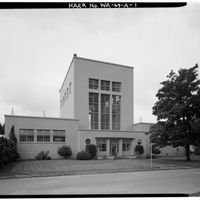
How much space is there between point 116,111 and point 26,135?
1453 cm

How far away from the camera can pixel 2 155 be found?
1555 centimetres

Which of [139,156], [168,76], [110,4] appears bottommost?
[139,156]

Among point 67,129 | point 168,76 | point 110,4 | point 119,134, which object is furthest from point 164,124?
point 110,4

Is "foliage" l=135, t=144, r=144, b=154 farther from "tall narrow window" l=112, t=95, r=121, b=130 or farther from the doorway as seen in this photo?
"tall narrow window" l=112, t=95, r=121, b=130

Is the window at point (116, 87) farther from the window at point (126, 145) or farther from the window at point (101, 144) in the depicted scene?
the window at point (101, 144)

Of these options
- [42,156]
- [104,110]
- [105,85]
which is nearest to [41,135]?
[42,156]

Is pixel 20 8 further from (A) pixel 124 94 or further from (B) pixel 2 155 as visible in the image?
(A) pixel 124 94

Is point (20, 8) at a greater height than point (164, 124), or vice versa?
point (20, 8)

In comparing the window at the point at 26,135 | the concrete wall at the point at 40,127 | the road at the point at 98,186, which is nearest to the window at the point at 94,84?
the concrete wall at the point at 40,127

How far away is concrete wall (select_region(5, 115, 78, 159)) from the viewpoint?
1067 inches

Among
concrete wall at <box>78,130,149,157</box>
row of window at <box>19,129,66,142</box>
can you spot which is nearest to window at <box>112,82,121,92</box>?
concrete wall at <box>78,130,149,157</box>

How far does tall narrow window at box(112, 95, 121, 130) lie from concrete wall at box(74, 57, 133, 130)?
63 centimetres

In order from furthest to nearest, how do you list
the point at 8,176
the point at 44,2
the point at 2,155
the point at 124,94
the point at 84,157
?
the point at 124,94, the point at 84,157, the point at 2,155, the point at 8,176, the point at 44,2

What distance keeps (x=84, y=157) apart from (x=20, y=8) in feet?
78.1
